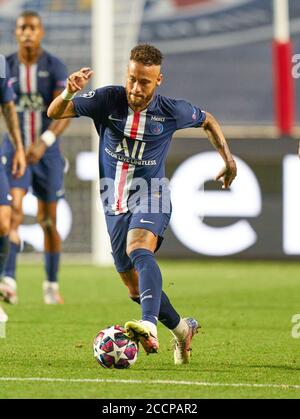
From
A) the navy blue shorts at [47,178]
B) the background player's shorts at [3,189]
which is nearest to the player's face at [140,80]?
the background player's shorts at [3,189]

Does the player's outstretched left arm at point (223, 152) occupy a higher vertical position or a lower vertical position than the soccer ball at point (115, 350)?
higher

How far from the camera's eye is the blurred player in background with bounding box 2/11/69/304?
1012 cm

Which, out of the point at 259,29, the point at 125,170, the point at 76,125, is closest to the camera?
the point at 125,170

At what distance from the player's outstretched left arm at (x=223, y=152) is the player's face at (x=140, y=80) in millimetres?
528

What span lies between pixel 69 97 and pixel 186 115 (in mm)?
730

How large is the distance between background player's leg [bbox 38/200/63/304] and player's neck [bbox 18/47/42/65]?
115 cm

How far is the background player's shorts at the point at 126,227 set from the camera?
21.2ft

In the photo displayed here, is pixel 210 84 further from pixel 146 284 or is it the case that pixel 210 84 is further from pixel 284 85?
pixel 146 284

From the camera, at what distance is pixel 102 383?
5637 millimetres

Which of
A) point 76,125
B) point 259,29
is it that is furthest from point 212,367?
point 259,29

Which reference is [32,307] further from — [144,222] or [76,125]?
[76,125]

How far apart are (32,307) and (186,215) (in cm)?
402

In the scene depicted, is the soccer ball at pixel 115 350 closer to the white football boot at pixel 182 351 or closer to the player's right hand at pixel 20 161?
the white football boot at pixel 182 351

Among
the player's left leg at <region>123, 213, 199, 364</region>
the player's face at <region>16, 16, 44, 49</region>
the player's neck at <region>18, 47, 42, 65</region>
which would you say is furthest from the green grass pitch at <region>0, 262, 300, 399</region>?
the player's face at <region>16, 16, 44, 49</region>
